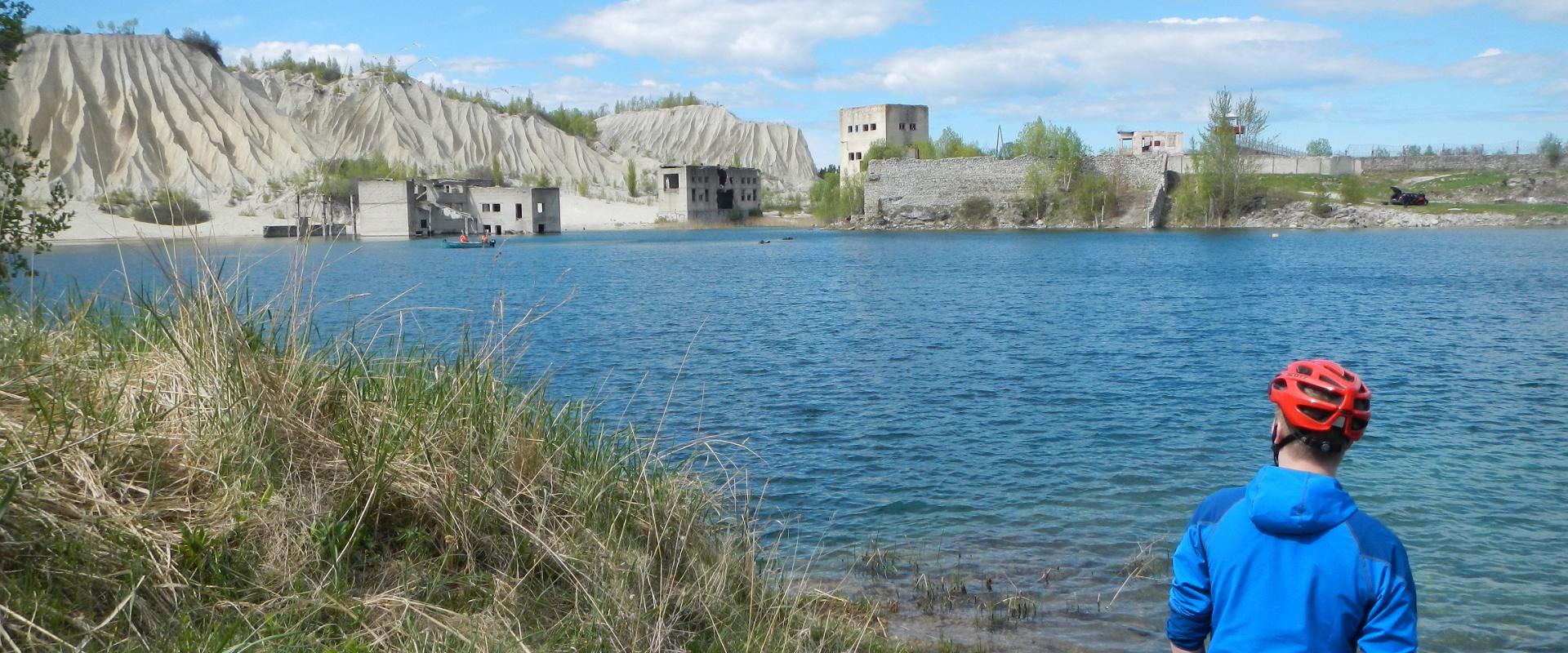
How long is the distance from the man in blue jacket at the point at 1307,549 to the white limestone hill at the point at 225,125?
40.0m

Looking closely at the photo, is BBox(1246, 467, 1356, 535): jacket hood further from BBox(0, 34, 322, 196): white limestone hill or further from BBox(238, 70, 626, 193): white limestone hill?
BBox(238, 70, 626, 193): white limestone hill

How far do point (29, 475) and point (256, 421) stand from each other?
90cm

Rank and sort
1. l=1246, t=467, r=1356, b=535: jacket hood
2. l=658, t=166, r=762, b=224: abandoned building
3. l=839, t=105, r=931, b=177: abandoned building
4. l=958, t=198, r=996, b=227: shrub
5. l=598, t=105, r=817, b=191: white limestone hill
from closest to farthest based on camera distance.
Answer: l=1246, t=467, r=1356, b=535: jacket hood
l=958, t=198, r=996, b=227: shrub
l=839, t=105, r=931, b=177: abandoned building
l=658, t=166, r=762, b=224: abandoned building
l=598, t=105, r=817, b=191: white limestone hill

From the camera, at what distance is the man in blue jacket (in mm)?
2645

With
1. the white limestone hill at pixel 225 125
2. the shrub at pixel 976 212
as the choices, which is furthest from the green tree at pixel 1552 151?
the white limestone hill at pixel 225 125

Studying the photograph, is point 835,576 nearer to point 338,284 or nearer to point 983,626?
point 983,626

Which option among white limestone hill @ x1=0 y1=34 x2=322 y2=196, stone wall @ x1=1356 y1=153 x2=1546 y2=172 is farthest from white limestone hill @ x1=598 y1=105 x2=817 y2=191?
stone wall @ x1=1356 y1=153 x2=1546 y2=172

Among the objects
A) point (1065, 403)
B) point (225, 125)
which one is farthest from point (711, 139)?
point (1065, 403)

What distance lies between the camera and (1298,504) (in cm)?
263

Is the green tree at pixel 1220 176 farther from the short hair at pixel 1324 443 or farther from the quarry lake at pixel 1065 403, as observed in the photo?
the short hair at pixel 1324 443

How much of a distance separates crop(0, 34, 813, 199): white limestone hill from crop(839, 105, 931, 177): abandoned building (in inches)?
1332

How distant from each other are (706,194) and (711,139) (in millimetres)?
57084

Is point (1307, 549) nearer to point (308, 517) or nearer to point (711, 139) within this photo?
point (308, 517)

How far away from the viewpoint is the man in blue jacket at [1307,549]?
2.64 meters
